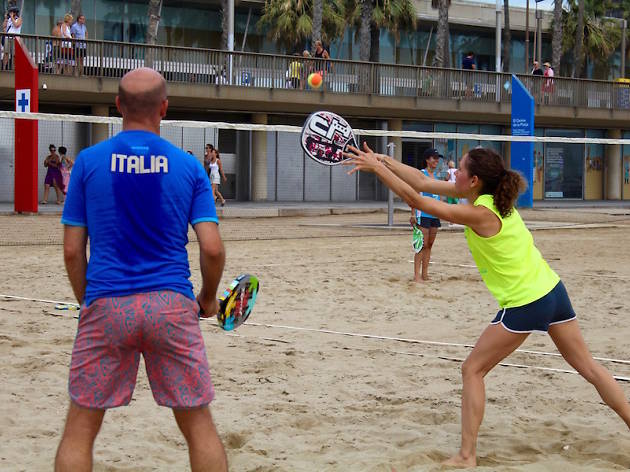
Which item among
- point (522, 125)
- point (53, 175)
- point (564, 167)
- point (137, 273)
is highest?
point (522, 125)

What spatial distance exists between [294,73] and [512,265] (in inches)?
1031

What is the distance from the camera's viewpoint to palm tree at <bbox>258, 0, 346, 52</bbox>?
3866cm

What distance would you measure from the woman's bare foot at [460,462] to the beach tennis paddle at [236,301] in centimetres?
128

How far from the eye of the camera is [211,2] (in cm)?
3725

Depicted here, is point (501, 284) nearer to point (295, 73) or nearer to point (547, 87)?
point (295, 73)

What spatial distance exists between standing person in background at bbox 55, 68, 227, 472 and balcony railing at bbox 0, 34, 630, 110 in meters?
23.6

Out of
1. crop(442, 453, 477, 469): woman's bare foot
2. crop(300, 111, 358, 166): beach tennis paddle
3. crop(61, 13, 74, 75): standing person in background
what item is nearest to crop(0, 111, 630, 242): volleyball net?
crop(61, 13, 74, 75): standing person in background

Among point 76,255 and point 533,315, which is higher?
point 76,255

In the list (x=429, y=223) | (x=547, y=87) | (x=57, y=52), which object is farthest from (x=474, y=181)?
(x=547, y=87)

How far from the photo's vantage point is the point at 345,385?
6.20 meters

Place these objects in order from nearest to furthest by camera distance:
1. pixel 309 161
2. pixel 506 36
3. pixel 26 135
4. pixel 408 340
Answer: pixel 408 340 → pixel 26 135 → pixel 309 161 → pixel 506 36

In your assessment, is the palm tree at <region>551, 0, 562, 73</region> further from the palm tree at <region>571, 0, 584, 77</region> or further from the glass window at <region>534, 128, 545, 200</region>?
the glass window at <region>534, 128, 545, 200</region>

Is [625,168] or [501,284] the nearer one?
[501,284]

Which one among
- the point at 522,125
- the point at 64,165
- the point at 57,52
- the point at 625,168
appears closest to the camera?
the point at 57,52
